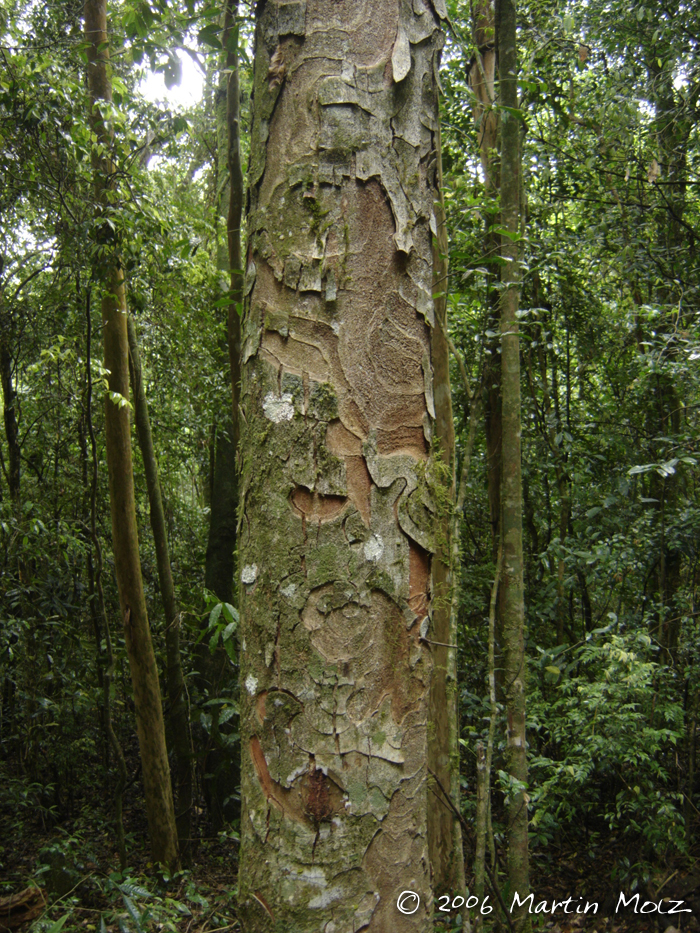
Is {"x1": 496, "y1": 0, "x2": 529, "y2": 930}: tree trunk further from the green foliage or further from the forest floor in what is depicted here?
the green foliage

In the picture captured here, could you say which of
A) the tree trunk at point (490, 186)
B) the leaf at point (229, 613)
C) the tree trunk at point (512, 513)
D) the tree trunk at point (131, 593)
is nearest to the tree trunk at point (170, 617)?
the tree trunk at point (131, 593)

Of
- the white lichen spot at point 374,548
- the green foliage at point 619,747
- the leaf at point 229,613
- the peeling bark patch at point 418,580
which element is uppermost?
the white lichen spot at point 374,548

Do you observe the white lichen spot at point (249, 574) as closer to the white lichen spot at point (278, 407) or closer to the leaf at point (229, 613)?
the white lichen spot at point (278, 407)

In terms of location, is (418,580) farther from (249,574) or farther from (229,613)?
(229,613)

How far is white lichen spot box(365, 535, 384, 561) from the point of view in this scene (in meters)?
0.95

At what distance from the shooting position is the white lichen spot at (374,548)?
37.3 inches

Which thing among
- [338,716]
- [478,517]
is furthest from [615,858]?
[338,716]

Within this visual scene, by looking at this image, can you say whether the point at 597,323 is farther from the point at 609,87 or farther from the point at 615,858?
the point at 615,858

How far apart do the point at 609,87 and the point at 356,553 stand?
5.60 metres

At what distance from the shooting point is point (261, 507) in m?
0.98


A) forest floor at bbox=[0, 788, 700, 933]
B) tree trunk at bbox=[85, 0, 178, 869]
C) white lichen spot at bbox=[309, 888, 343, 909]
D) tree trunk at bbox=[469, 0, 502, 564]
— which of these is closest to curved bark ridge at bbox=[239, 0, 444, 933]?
white lichen spot at bbox=[309, 888, 343, 909]

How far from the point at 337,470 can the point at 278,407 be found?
0.44 feet

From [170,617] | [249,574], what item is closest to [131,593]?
[170,617]

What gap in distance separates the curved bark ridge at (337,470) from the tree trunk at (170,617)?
14.6 ft
